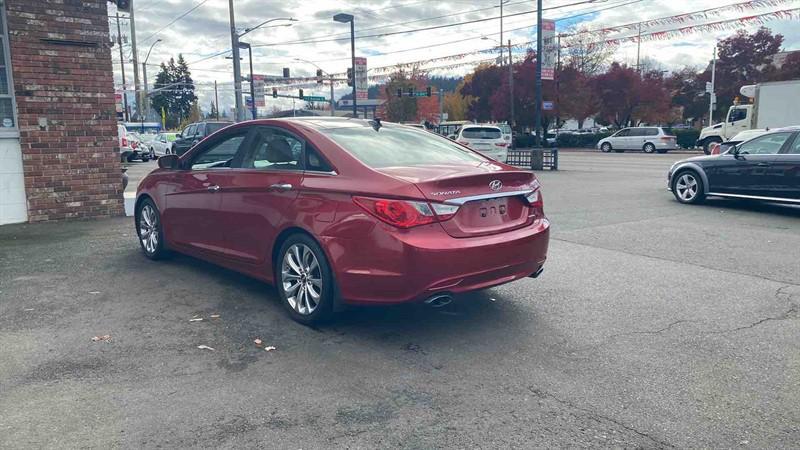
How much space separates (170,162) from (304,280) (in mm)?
2651

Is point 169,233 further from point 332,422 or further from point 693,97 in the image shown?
point 693,97

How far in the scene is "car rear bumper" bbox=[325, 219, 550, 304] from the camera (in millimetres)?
4145

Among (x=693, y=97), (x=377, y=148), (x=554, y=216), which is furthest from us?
(x=693, y=97)

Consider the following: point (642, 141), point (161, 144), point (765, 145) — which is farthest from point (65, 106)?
point (642, 141)

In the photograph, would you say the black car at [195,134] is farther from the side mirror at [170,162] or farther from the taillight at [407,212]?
the taillight at [407,212]

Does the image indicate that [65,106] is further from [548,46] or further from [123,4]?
[548,46]

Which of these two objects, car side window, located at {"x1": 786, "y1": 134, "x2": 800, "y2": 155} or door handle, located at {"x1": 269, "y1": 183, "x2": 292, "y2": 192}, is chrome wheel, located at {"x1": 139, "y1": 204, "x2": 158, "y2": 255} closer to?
door handle, located at {"x1": 269, "y1": 183, "x2": 292, "y2": 192}

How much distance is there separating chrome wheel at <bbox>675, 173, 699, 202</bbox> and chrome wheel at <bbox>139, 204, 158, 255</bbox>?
9.36 meters

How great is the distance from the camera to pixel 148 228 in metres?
7.10

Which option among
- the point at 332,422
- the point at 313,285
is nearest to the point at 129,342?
the point at 313,285

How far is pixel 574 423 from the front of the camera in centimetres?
326

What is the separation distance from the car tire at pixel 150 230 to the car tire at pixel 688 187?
365 inches

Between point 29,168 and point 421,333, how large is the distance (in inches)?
299

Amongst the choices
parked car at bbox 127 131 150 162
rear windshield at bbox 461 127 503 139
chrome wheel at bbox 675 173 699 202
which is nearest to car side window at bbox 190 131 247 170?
chrome wheel at bbox 675 173 699 202
